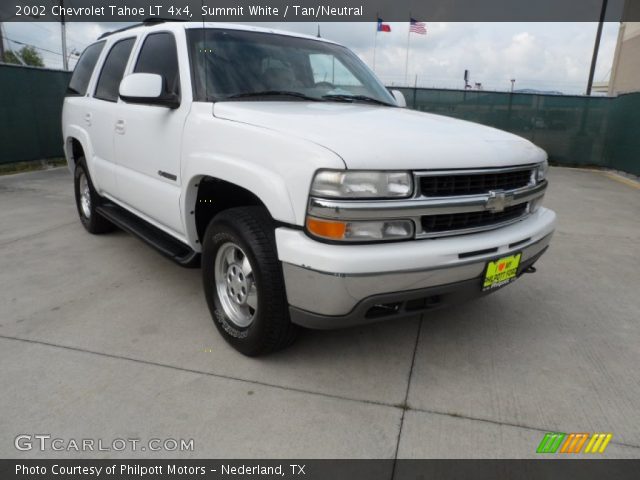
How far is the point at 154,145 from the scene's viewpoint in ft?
11.0

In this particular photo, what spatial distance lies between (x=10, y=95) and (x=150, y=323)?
28.2ft

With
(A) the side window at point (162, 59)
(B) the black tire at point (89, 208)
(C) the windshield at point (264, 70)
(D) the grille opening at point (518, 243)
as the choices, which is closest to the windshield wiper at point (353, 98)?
(C) the windshield at point (264, 70)

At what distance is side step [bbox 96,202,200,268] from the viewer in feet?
10.6

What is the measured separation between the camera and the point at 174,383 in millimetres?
2543

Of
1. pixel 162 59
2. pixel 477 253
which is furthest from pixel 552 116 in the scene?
pixel 477 253

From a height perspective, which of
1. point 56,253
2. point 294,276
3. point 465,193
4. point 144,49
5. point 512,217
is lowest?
point 56,253

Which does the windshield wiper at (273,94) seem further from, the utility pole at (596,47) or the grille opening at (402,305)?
the utility pole at (596,47)

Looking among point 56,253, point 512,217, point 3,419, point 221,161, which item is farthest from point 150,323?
point 512,217

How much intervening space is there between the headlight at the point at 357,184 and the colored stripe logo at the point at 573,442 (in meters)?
1.33

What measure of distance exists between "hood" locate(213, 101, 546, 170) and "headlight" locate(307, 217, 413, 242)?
0.84 ft

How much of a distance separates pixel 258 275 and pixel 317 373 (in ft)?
2.30

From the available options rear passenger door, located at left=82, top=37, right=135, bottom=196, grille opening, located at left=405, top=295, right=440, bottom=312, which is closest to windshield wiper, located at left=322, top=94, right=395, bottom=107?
grille opening, located at left=405, top=295, right=440, bottom=312

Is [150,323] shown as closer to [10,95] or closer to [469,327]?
[469,327]

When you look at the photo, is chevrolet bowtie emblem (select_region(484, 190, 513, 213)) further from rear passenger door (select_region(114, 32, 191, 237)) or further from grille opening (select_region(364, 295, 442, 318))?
rear passenger door (select_region(114, 32, 191, 237))
